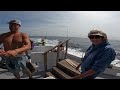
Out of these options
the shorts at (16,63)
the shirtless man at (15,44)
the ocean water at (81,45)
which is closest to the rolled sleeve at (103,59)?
the ocean water at (81,45)

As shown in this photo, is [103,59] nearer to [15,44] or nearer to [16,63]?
[15,44]

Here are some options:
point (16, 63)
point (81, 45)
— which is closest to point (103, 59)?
point (16, 63)

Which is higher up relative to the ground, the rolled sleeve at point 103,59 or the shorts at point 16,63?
the rolled sleeve at point 103,59

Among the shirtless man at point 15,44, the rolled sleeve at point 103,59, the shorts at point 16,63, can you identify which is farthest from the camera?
the shorts at point 16,63

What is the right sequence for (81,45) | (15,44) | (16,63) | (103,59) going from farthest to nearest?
(81,45) < (16,63) < (15,44) < (103,59)

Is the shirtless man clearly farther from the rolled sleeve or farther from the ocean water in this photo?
the rolled sleeve

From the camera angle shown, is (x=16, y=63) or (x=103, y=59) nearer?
(x=103, y=59)

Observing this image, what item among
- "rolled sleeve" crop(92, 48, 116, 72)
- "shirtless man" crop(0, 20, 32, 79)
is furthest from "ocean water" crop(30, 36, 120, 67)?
"rolled sleeve" crop(92, 48, 116, 72)

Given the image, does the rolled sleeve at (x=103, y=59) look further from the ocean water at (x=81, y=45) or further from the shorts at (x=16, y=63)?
the shorts at (x=16, y=63)

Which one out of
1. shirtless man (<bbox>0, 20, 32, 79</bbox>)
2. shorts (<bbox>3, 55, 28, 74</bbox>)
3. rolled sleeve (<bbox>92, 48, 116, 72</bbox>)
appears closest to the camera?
rolled sleeve (<bbox>92, 48, 116, 72</bbox>)

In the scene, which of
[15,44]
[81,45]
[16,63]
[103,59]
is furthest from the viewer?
[81,45]
